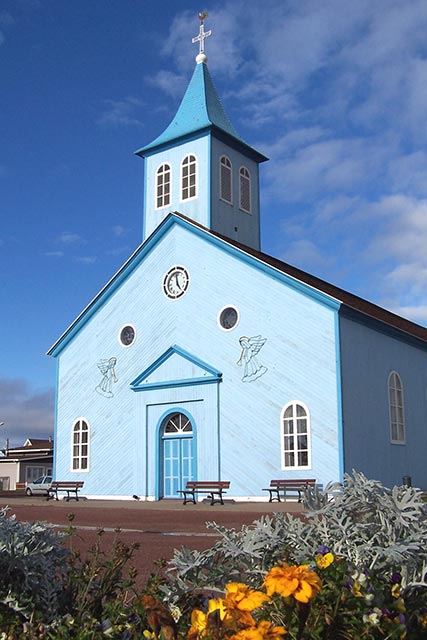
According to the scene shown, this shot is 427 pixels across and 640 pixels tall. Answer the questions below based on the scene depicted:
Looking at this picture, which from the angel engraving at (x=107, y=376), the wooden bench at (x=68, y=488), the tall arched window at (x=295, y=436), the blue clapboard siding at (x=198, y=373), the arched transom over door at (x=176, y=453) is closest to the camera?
the tall arched window at (x=295, y=436)

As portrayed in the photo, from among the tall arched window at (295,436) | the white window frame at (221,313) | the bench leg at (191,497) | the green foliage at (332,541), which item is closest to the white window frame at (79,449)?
the bench leg at (191,497)

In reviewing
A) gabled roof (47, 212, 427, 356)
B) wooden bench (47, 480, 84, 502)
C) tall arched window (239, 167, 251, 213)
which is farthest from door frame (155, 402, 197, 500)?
tall arched window (239, 167, 251, 213)

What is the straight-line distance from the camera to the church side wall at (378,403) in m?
20.4

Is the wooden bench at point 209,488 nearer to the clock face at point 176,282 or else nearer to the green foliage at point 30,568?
the clock face at point 176,282

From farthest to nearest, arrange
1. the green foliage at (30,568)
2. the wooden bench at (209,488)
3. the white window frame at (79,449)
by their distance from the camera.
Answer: the white window frame at (79,449)
the wooden bench at (209,488)
the green foliage at (30,568)

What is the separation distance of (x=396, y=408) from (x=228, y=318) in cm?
618

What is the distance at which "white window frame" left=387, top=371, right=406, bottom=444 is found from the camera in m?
22.8

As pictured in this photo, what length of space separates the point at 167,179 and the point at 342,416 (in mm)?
12743

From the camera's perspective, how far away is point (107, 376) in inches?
1017

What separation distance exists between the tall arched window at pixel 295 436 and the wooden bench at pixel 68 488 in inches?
336

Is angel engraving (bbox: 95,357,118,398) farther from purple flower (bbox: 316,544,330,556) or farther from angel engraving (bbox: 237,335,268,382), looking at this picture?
purple flower (bbox: 316,544,330,556)

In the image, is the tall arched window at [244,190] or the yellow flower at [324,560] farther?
the tall arched window at [244,190]

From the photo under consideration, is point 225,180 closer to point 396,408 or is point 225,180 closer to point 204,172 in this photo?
point 204,172

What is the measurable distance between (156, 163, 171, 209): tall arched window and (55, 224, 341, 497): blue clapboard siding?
3002 millimetres
